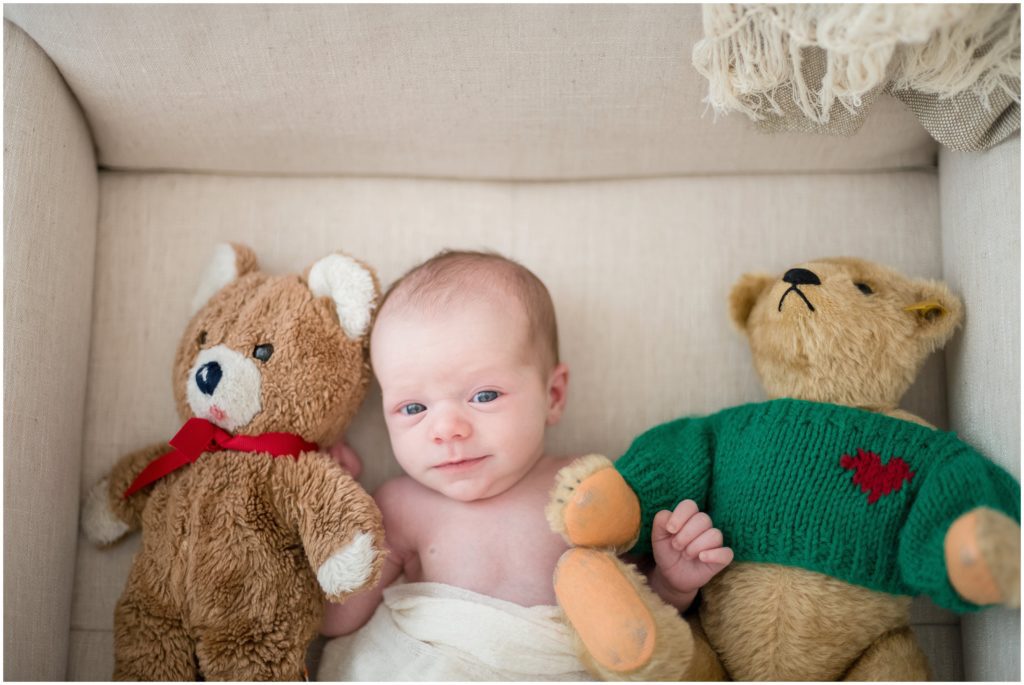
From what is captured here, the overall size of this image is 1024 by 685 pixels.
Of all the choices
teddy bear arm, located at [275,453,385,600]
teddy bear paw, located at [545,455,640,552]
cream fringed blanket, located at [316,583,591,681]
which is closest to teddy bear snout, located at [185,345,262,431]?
teddy bear arm, located at [275,453,385,600]

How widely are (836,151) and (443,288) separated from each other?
66 centimetres

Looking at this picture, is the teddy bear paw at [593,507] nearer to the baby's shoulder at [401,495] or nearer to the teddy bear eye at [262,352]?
the baby's shoulder at [401,495]

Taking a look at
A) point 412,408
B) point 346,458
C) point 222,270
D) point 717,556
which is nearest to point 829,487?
point 717,556

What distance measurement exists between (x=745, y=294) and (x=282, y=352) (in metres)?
0.67

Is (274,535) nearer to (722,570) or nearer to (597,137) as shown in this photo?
(722,570)

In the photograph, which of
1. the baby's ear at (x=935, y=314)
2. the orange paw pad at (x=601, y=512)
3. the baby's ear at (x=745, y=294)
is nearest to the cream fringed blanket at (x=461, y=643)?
the orange paw pad at (x=601, y=512)

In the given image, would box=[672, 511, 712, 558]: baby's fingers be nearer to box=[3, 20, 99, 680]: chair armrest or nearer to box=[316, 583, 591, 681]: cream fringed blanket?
box=[316, 583, 591, 681]: cream fringed blanket

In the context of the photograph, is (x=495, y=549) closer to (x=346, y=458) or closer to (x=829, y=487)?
(x=346, y=458)

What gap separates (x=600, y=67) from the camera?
118 cm

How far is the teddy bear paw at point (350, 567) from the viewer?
1056 millimetres

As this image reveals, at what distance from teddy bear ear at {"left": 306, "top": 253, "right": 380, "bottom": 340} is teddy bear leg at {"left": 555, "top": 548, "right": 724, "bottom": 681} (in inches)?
17.6

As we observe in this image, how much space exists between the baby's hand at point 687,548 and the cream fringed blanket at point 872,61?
1.73 feet

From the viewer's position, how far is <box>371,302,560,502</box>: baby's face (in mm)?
1112

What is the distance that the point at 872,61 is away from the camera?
0.95 metres
